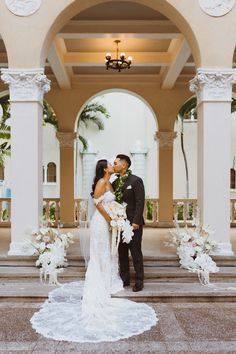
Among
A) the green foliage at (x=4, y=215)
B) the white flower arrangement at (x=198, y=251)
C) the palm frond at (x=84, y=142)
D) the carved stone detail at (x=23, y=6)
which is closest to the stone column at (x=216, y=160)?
the white flower arrangement at (x=198, y=251)

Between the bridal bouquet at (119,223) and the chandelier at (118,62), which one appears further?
the chandelier at (118,62)

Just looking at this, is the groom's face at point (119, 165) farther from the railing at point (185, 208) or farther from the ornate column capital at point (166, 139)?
the ornate column capital at point (166, 139)

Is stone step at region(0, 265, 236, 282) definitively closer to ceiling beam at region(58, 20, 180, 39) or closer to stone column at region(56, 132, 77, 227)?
ceiling beam at region(58, 20, 180, 39)

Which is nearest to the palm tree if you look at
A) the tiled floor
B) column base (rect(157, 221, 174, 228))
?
column base (rect(157, 221, 174, 228))

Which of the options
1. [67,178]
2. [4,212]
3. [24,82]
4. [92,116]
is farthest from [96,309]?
[92,116]

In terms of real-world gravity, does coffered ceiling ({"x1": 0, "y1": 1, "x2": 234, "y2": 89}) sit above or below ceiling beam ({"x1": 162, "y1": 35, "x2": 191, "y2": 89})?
above

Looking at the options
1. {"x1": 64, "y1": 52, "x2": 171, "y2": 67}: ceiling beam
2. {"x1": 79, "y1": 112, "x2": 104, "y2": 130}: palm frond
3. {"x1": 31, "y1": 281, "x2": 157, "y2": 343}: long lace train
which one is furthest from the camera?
{"x1": 79, "y1": 112, "x2": 104, "y2": 130}: palm frond

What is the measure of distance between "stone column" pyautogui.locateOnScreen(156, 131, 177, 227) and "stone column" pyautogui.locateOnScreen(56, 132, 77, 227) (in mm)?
2904

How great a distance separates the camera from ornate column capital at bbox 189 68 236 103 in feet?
25.0

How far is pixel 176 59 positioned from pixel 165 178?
4326mm

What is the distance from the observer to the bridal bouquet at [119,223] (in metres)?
6.28

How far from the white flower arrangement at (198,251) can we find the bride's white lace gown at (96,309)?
1.32 metres

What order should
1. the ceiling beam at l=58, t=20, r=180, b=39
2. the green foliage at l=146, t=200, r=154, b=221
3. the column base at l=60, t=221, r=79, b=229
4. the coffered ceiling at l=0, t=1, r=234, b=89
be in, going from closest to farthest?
the coffered ceiling at l=0, t=1, r=234, b=89, the ceiling beam at l=58, t=20, r=180, b=39, the column base at l=60, t=221, r=79, b=229, the green foliage at l=146, t=200, r=154, b=221

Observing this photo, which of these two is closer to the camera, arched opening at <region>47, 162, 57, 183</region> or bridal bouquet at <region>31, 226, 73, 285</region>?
bridal bouquet at <region>31, 226, 73, 285</region>
